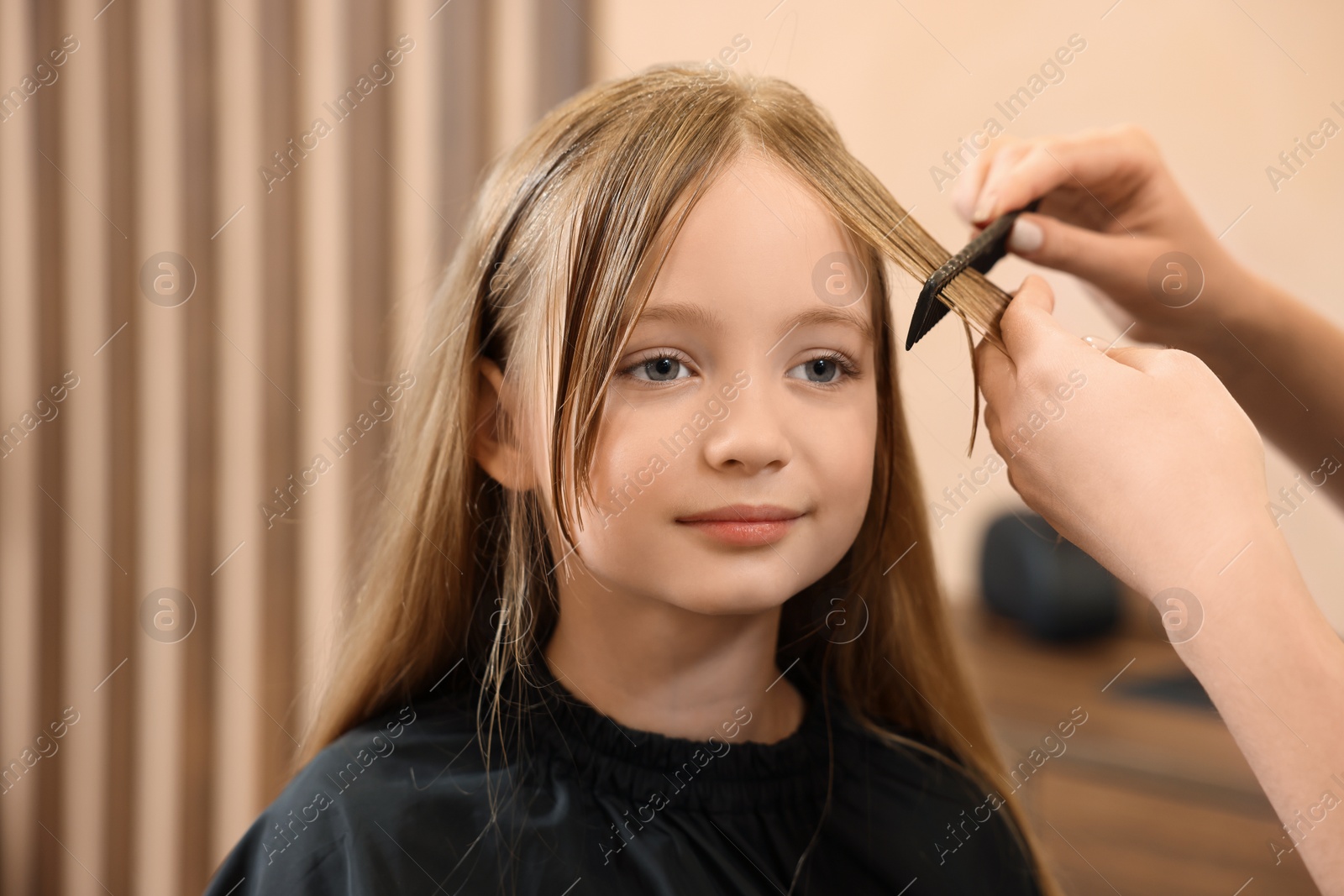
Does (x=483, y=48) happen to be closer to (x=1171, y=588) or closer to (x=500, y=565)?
(x=500, y=565)

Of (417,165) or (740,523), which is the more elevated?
(417,165)

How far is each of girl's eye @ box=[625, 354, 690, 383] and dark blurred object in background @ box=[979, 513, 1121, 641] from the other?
99cm

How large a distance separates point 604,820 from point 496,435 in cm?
28

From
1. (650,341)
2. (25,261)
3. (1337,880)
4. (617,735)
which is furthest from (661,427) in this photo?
(25,261)

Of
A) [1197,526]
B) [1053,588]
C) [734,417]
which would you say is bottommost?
[1053,588]

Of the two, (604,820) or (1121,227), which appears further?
(1121,227)

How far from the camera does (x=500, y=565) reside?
716mm

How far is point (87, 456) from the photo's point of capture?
3.27 feet

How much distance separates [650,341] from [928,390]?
0.93 m

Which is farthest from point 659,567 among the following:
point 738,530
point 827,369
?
point 827,369
